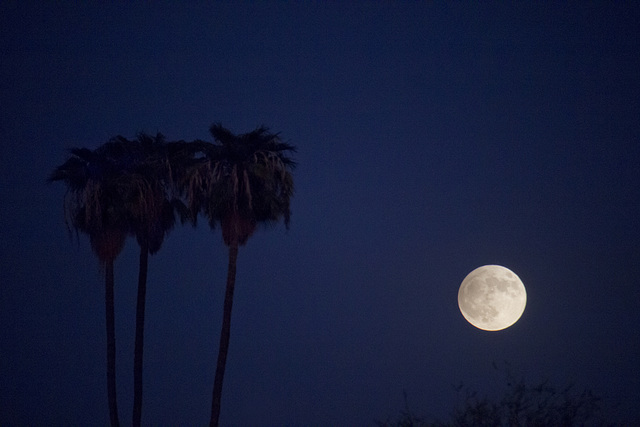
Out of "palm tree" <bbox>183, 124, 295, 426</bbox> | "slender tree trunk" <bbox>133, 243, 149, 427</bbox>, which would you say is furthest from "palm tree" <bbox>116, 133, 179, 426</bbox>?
"palm tree" <bbox>183, 124, 295, 426</bbox>

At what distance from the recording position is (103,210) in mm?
28203

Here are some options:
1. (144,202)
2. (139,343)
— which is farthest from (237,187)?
(139,343)

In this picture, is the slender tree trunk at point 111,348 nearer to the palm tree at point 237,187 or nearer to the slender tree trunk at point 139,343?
the slender tree trunk at point 139,343

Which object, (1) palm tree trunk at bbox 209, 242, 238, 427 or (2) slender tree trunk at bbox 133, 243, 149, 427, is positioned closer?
(1) palm tree trunk at bbox 209, 242, 238, 427

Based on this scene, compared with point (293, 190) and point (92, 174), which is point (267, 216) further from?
point (92, 174)

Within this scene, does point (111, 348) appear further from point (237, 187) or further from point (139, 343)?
point (237, 187)

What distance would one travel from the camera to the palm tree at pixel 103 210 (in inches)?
1102

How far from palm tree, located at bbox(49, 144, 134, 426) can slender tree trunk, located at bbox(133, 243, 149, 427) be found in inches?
39.7

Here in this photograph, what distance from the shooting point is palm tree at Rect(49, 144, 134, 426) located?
1102 inches

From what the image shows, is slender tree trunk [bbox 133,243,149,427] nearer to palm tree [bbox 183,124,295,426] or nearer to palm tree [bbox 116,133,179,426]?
palm tree [bbox 116,133,179,426]

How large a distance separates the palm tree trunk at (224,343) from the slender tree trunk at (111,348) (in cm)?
569

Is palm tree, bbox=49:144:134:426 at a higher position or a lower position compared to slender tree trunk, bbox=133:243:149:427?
higher

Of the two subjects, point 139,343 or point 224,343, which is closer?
point 224,343

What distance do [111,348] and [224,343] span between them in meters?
6.33
